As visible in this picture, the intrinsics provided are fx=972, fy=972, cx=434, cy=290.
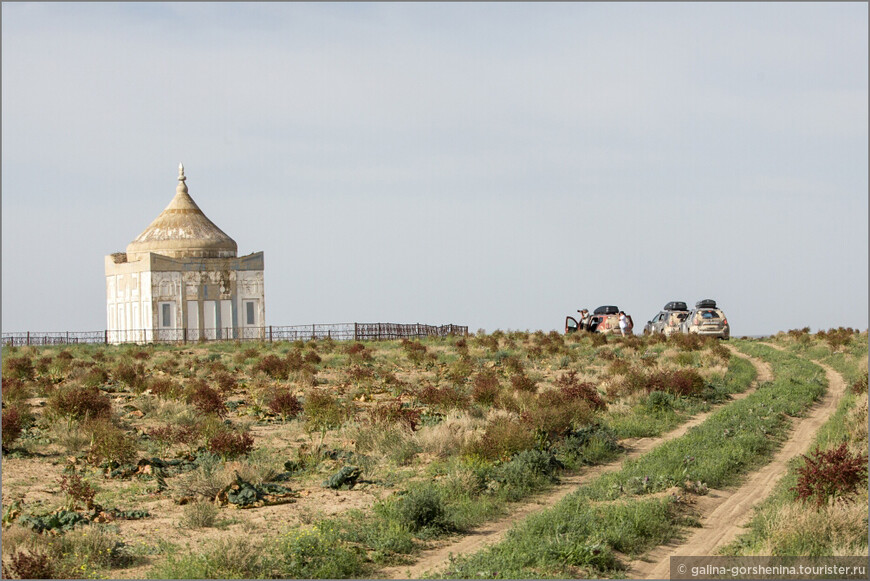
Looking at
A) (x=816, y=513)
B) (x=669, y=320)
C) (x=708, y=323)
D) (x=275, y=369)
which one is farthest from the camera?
(x=669, y=320)

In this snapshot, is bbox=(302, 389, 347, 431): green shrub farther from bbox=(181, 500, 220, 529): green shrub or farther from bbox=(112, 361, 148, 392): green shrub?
bbox=(112, 361, 148, 392): green shrub

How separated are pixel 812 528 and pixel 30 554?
8.18 meters

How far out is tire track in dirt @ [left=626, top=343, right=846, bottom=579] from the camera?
10.4m

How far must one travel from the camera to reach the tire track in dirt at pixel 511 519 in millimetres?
10461

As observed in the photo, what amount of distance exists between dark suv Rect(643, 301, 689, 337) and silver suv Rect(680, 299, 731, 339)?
1.10m

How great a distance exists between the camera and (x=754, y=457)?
1543 centimetres

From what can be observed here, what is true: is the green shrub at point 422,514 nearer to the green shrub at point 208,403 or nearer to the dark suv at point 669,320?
the green shrub at point 208,403

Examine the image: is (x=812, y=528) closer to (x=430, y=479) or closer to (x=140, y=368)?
(x=430, y=479)

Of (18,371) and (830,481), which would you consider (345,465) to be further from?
(18,371)

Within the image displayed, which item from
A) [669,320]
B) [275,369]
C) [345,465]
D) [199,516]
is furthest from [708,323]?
[199,516]

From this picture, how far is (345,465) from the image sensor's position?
15641 mm

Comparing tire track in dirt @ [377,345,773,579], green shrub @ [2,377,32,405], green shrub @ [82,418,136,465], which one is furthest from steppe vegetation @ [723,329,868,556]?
green shrub @ [2,377,32,405]

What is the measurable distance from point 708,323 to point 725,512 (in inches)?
1152

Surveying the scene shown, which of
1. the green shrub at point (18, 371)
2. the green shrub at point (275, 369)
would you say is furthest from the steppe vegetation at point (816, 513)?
the green shrub at point (18, 371)
